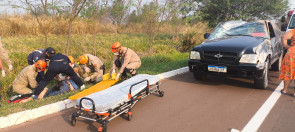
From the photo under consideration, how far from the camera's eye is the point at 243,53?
5164 millimetres

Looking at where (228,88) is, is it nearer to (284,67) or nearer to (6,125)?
(284,67)

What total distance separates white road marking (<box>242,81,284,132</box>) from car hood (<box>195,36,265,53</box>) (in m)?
1.21

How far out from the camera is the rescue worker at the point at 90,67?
22.0ft

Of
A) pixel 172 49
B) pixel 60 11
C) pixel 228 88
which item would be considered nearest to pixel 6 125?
pixel 60 11

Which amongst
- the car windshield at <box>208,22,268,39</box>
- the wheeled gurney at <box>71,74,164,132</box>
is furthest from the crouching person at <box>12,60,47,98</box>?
the car windshield at <box>208,22,268,39</box>

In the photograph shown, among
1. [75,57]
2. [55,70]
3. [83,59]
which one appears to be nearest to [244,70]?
[83,59]

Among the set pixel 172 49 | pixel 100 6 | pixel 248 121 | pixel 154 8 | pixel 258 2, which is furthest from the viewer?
pixel 258 2

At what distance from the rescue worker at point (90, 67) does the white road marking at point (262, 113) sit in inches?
178

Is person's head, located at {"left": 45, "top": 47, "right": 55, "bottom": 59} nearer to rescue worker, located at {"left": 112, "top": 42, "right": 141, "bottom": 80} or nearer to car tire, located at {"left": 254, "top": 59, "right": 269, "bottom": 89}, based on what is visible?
rescue worker, located at {"left": 112, "top": 42, "right": 141, "bottom": 80}

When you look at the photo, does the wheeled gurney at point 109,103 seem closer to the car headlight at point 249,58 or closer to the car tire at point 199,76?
the car tire at point 199,76

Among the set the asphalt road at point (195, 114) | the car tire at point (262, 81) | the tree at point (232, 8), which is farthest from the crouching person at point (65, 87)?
the tree at point (232, 8)

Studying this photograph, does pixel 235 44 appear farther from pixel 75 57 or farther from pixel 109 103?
pixel 75 57

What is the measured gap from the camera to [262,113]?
158 inches

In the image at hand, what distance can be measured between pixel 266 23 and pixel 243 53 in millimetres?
2175
